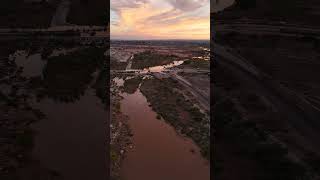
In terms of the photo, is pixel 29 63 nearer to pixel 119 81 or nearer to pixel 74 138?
pixel 74 138

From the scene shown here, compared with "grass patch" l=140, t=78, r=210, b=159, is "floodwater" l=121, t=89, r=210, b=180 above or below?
below

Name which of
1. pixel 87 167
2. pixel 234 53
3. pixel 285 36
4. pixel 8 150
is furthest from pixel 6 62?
pixel 285 36

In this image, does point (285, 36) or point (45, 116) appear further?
point (285, 36)

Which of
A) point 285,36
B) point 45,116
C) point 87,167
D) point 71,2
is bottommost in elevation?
point 87,167

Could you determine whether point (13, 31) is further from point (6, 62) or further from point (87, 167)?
point (87, 167)

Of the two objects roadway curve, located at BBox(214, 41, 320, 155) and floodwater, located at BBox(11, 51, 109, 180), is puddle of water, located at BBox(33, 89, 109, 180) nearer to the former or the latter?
floodwater, located at BBox(11, 51, 109, 180)

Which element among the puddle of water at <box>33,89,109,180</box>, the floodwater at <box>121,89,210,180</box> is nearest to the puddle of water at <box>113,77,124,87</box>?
the floodwater at <box>121,89,210,180</box>
